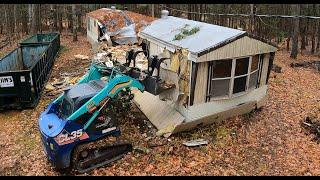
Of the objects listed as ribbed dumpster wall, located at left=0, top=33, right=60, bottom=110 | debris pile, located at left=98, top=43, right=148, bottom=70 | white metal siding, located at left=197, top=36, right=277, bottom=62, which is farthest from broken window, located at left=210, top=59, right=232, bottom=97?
ribbed dumpster wall, located at left=0, top=33, right=60, bottom=110

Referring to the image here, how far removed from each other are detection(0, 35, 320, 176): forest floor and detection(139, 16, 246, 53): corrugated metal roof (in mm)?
2896

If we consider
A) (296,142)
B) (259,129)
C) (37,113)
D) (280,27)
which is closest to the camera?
(296,142)

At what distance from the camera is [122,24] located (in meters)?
22.9

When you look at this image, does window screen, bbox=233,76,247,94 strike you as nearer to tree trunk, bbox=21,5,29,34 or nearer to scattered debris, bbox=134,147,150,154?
scattered debris, bbox=134,147,150,154

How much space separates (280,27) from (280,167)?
769 inches

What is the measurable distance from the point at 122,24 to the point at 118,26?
1.29ft

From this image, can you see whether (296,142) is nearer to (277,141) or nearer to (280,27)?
(277,141)

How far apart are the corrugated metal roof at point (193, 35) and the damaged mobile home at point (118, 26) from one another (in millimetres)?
7238

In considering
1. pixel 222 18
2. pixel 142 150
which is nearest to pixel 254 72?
pixel 142 150

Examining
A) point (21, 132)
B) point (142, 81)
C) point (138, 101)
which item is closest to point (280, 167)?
point (142, 81)

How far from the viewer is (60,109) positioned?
10047mm

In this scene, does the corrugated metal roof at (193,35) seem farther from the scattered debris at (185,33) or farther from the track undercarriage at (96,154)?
the track undercarriage at (96,154)

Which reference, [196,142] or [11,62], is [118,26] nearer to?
Answer: [11,62]

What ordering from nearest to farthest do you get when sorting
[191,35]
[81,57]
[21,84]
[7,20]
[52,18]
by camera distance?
[191,35], [21,84], [81,57], [7,20], [52,18]
